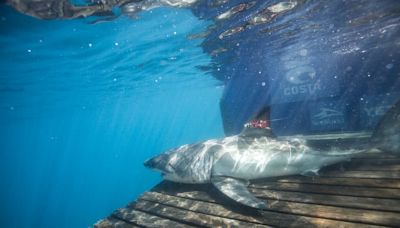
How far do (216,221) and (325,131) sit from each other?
1046 cm

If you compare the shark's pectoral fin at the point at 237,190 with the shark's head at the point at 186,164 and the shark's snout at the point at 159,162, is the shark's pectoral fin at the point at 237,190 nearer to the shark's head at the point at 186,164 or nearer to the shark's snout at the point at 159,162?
the shark's head at the point at 186,164

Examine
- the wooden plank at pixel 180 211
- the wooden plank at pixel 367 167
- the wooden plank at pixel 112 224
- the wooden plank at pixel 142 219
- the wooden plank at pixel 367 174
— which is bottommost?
the wooden plank at pixel 367 167

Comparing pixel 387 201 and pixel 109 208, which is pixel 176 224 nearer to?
pixel 387 201

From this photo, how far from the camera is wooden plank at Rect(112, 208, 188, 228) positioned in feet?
18.6

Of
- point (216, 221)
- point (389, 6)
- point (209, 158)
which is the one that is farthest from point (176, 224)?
point (389, 6)

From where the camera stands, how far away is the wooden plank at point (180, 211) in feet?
17.4

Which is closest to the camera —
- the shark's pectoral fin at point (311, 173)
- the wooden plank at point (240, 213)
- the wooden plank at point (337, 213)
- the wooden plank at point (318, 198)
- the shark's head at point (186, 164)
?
the wooden plank at point (337, 213)

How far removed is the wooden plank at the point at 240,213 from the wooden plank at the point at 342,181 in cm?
164

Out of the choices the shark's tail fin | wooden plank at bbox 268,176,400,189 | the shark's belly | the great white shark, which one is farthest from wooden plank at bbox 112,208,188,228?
the shark's tail fin

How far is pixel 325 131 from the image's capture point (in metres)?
13.9

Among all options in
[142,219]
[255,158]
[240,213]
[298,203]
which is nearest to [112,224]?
[142,219]

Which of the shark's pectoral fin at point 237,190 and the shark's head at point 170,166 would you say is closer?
the shark's pectoral fin at point 237,190

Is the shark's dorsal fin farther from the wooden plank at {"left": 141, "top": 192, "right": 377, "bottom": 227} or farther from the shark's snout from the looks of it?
the shark's snout

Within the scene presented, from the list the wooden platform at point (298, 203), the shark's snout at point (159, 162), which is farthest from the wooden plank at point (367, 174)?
the shark's snout at point (159, 162)
